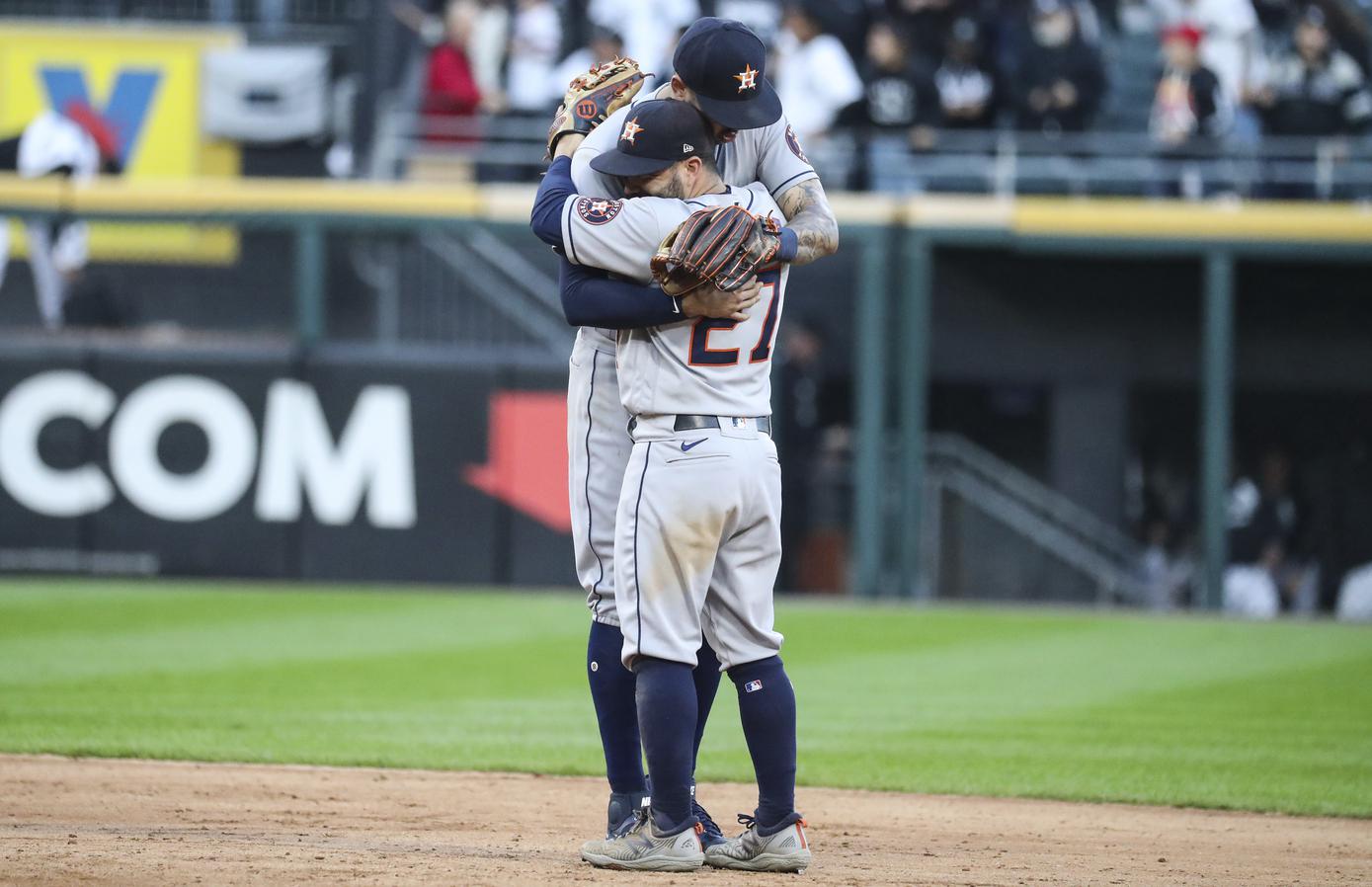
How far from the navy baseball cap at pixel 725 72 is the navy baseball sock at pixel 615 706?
1293mm

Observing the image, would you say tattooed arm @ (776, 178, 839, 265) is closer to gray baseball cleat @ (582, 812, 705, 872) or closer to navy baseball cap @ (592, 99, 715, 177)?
navy baseball cap @ (592, 99, 715, 177)

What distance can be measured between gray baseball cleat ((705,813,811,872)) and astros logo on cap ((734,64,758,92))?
1747mm

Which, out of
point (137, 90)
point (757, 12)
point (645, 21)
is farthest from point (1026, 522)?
point (137, 90)

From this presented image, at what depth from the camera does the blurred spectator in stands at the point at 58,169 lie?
1429 cm

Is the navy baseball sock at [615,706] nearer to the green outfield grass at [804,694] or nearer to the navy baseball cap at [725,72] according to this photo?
the navy baseball cap at [725,72]

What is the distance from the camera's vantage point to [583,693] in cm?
829

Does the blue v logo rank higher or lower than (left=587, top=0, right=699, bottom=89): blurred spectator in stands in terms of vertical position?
lower

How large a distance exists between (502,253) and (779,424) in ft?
8.32

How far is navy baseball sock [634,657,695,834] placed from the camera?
4387 mm

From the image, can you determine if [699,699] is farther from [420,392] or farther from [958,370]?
[958,370]

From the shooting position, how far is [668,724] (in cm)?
439

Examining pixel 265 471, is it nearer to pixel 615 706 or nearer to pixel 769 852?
pixel 615 706

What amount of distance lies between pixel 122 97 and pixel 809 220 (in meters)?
12.6

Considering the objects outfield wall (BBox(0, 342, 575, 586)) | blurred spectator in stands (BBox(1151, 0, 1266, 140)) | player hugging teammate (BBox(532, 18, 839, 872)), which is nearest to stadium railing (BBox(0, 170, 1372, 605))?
outfield wall (BBox(0, 342, 575, 586))
